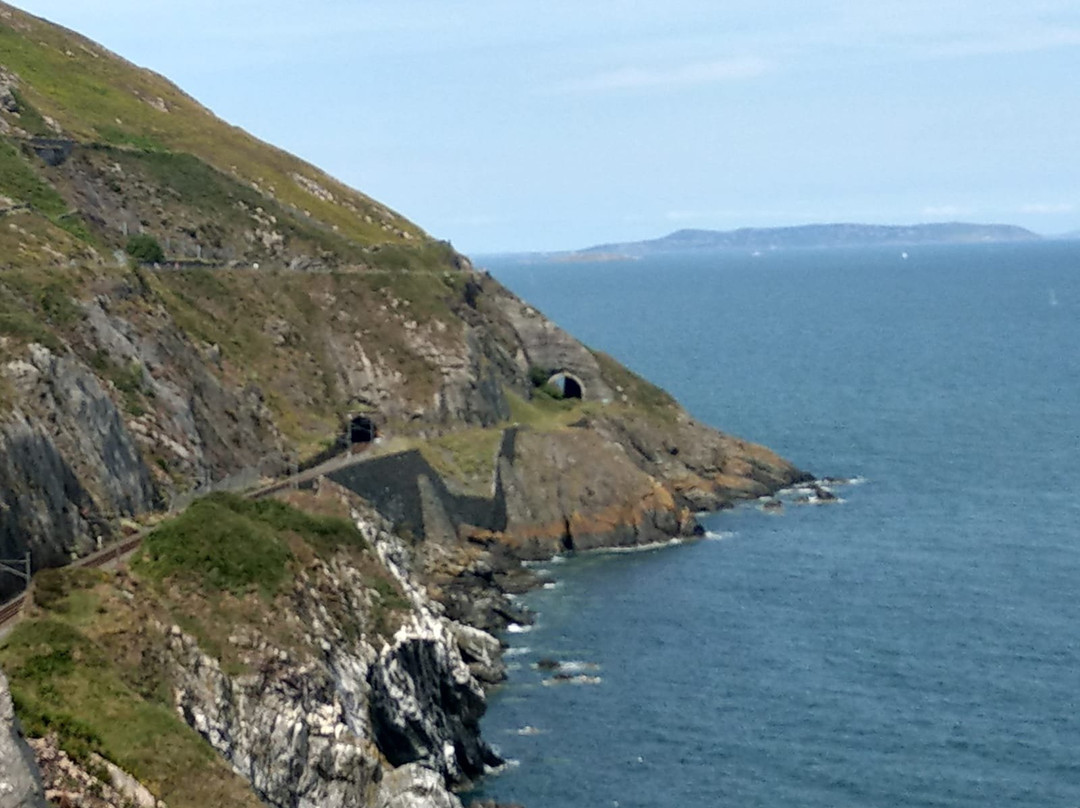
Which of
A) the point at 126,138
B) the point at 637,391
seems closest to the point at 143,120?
the point at 126,138

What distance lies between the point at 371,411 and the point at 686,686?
1593 inches

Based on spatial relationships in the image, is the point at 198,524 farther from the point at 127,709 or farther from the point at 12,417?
the point at 127,709

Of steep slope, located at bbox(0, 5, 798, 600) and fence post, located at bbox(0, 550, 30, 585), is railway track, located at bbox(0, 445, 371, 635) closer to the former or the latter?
fence post, located at bbox(0, 550, 30, 585)

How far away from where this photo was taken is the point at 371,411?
397 feet

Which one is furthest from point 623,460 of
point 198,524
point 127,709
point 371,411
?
point 127,709

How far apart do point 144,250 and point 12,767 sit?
299 feet

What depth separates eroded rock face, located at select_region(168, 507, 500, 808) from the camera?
57781 millimetres

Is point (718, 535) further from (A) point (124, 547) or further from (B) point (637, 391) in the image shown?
(A) point (124, 547)

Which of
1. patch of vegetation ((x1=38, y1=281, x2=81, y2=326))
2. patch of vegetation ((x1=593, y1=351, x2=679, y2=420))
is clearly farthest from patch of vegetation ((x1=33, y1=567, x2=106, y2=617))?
patch of vegetation ((x1=593, y1=351, x2=679, y2=420))

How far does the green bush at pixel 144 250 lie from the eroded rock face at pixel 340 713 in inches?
2064

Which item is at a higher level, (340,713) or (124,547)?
(124,547)

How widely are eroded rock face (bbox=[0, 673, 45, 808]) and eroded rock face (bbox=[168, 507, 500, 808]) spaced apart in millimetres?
21185

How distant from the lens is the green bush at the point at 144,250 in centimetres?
12100

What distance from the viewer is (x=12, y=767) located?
3309cm
